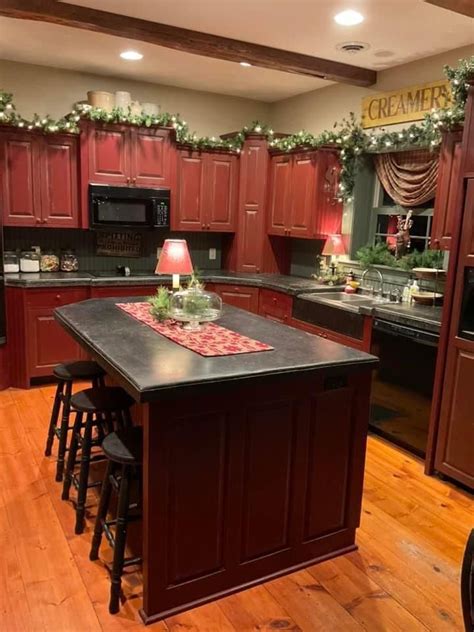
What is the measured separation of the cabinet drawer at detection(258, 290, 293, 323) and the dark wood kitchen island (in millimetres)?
2213

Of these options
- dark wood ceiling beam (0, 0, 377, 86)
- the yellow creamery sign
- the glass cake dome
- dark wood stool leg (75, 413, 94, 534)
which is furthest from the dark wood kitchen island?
the yellow creamery sign

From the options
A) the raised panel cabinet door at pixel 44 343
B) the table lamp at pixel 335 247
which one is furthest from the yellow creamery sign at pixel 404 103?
the raised panel cabinet door at pixel 44 343

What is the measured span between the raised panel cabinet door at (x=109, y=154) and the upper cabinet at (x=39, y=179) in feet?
0.55

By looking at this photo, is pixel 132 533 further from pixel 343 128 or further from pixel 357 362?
pixel 343 128

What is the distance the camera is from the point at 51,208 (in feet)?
15.7

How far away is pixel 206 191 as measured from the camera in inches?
214

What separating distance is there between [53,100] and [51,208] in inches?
40.7

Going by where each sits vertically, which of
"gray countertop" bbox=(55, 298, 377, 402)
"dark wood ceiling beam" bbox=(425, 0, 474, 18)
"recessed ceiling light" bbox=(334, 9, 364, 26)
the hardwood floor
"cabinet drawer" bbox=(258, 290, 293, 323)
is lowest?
the hardwood floor

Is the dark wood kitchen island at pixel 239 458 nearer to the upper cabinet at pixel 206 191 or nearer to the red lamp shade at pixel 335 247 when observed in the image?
the red lamp shade at pixel 335 247

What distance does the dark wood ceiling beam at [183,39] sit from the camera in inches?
126

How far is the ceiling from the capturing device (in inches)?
126

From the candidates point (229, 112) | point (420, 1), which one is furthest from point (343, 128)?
point (420, 1)

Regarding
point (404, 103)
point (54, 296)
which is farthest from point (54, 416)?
point (404, 103)

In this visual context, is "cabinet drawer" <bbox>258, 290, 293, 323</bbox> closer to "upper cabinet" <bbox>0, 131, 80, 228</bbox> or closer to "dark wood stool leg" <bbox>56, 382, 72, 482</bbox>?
"upper cabinet" <bbox>0, 131, 80, 228</bbox>
